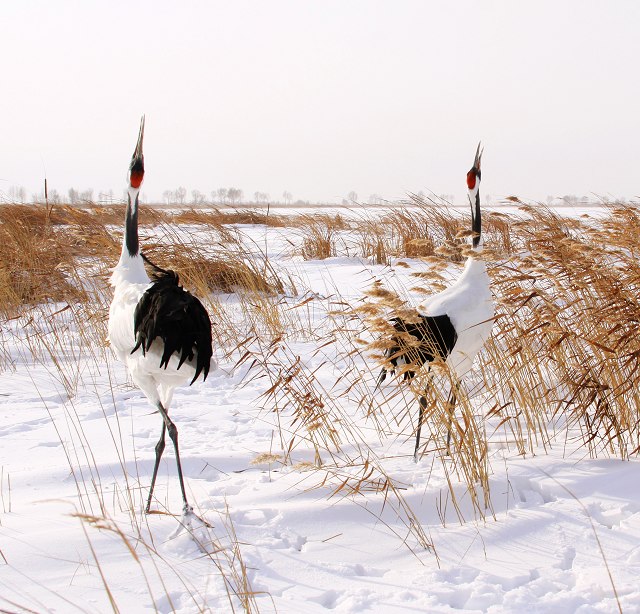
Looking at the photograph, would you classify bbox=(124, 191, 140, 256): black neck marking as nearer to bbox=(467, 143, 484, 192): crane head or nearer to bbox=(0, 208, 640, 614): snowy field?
bbox=(0, 208, 640, 614): snowy field

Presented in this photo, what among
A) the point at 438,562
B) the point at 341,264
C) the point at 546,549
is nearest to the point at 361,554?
the point at 438,562

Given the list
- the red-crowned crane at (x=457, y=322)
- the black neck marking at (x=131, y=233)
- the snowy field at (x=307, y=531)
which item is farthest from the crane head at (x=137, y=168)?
the red-crowned crane at (x=457, y=322)

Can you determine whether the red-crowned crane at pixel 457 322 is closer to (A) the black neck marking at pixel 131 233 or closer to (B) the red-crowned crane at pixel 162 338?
(B) the red-crowned crane at pixel 162 338

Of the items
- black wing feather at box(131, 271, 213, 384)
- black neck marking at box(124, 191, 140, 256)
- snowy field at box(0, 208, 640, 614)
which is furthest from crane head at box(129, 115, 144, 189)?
snowy field at box(0, 208, 640, 614)

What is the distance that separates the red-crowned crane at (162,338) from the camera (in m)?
2.61

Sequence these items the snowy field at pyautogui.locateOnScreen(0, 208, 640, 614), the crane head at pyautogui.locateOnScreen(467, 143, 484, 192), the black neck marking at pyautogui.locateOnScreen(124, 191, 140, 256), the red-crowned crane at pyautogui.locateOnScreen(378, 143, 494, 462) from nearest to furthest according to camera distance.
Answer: the snowy field at pyautogui.locateOnScreen(0, 208, 640, 614) → the red-crowned crane at pyautogui.locateOnScreen(378, 143, 494, 462) → the black neck marking at pyautogui.locateOnScreen(124, 191, 140, 256) → the crane head at pyautogui.locateOnScreen(467, 143, 484, 192)

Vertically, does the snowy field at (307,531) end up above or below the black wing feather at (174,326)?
below

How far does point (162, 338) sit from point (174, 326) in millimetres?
110

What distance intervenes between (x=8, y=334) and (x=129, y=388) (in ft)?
6.84

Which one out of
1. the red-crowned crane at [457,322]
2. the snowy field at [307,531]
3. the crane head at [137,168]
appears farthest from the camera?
the crane head at [137,168]

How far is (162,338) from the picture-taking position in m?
2.67

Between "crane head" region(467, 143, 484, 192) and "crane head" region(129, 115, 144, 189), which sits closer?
"crane head" region(129, 115, 144, 189)

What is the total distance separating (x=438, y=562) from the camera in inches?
84.0

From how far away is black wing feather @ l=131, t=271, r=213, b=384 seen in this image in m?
2.61
